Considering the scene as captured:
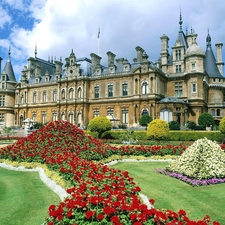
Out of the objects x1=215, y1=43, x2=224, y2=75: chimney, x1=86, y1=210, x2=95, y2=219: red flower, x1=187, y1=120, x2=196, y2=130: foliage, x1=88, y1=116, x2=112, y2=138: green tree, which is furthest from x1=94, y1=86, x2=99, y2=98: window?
x1=86, y1=210, x2=95, y2=219: red flower

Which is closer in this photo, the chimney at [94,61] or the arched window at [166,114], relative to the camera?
the arched window at [166,114]

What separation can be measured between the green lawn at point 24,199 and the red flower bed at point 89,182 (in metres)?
0.64

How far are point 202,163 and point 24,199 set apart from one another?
251 inches

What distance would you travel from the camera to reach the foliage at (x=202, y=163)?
9.01 m

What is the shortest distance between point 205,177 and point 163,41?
32.7 m

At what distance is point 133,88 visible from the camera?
36.1 meters

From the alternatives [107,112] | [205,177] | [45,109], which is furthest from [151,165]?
[45,109]

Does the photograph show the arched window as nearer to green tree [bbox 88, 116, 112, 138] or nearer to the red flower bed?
green tree [bbox 88, 116, 112, 138]

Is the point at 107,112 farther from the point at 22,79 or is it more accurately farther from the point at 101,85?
the point at 22,79

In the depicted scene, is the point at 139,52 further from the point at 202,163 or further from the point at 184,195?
the point at 184,195

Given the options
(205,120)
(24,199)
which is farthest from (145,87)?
(24,199)

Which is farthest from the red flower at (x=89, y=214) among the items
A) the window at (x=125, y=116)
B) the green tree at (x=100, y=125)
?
the window at (x=125, y=116)

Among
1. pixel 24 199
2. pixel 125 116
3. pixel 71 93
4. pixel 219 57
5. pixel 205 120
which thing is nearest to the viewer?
pixel 24 199

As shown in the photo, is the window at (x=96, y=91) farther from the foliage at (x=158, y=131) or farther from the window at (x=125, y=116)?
the foliage at (x=158, y=131)
